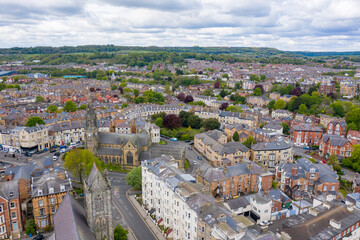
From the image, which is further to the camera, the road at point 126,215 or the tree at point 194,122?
the tree at point 194,122

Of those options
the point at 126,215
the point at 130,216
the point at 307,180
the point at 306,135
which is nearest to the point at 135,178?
the point at 126,215

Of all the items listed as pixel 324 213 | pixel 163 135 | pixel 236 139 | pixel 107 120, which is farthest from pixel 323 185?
pixel 107 120

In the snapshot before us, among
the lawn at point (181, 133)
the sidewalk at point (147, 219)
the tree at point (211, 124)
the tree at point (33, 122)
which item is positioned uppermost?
the tree at point (33, 122)

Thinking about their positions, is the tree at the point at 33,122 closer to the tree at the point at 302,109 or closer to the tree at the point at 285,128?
the tree at the point at 285,128

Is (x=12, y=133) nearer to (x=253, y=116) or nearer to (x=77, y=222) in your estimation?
(x=77, y=222)

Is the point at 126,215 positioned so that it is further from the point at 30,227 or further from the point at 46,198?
the point at 30,227

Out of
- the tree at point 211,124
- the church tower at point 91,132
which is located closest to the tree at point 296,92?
the tree at point 211,124

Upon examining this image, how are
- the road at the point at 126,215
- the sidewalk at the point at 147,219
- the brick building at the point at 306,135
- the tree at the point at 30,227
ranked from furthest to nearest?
the brick building at the point at 306,135, the road at the point at 126,215, the sidewalk at the point at 147,219, the tree at the point at 30,227

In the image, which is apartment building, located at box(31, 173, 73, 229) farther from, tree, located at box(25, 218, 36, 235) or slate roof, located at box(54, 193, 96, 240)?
slate roof, located at box(54, 193, 96, 240)

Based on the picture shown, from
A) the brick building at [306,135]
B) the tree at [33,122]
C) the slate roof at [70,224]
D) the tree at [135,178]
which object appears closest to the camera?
the slate roof at [70,224]
